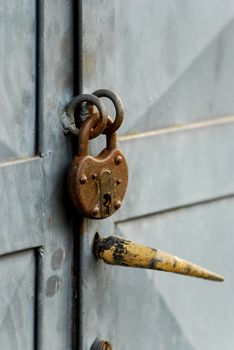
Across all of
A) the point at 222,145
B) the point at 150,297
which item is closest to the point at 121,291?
the point at 150,297

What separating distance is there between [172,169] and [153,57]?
0.21 metres

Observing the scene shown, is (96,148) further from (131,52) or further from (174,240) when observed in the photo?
(174,240)

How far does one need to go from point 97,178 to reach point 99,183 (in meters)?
0.01

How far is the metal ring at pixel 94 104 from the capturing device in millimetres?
1670

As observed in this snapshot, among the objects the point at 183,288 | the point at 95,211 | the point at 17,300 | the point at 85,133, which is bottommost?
A: the point at 183,288

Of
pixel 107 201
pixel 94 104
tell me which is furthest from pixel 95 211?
pixel 94 104

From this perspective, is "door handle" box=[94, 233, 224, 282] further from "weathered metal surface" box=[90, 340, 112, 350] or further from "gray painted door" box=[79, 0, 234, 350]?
"weathered metal surface" box=[90, 340, 112, 350]

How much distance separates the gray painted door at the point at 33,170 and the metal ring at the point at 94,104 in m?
0.02

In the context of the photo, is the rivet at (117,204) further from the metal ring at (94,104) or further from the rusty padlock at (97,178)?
the metal ring at (94,104)

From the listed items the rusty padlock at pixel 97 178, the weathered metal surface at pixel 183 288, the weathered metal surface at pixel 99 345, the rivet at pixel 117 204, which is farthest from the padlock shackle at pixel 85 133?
the weathered metal surface at pixel 99 345

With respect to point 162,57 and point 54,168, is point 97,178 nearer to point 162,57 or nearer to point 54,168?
point 54,168

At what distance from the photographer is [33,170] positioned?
1.67 metres

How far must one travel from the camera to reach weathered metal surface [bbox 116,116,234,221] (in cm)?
188

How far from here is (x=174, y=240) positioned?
78.2 inches
